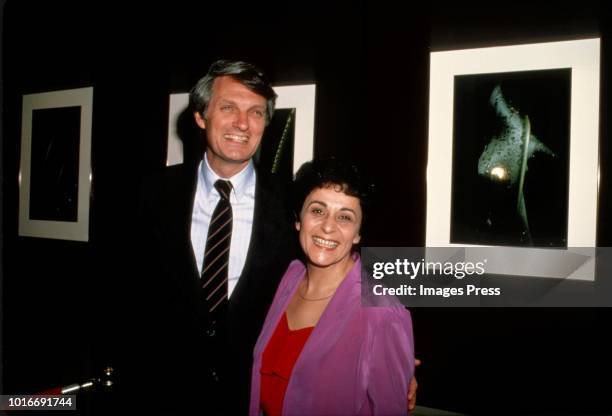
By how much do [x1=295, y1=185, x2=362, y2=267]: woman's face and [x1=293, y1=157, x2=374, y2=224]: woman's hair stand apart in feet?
0.05

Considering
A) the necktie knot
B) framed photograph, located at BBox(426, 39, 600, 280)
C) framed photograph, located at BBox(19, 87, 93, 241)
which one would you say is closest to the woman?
the necktie knot

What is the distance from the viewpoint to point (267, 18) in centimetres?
165

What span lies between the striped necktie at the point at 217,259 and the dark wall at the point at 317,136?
16.6 inches

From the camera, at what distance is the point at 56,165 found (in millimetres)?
2240

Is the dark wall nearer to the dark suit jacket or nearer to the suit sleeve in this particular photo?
the dark suit jacket

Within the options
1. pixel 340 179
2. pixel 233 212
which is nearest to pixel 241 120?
pixel 233 212

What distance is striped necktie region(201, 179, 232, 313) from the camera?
1.47m

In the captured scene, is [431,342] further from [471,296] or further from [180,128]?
[180,128]

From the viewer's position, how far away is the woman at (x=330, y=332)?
1.15 metres

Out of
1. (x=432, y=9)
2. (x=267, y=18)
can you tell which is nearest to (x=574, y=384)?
(x=432, y=9)

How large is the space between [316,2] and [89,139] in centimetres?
152

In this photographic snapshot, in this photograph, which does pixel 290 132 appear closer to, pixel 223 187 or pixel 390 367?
pixel 223 187

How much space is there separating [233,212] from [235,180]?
0.15 m

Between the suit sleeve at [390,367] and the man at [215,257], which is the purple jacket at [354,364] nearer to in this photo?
the suit sleeve at [390,367]
